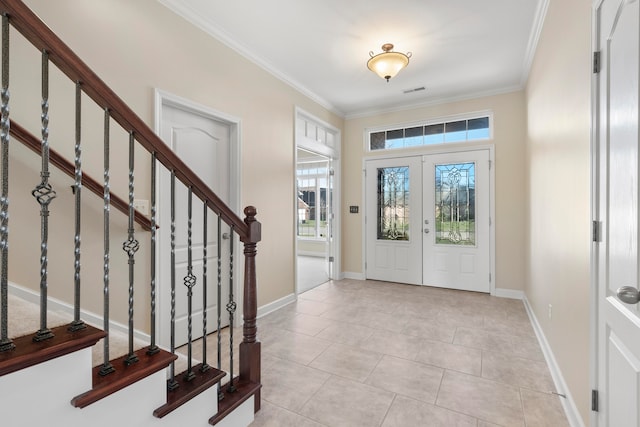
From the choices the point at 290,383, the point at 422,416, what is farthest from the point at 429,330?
the point at 290,383

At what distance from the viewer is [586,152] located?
62.1 inches

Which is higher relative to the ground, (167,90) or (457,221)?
(167,90)

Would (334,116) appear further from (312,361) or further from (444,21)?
(312,361)

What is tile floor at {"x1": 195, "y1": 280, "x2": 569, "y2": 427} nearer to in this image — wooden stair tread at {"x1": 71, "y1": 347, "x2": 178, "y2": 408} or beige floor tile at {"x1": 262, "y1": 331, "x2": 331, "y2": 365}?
beige floor tile at {"x1": 262, "y1": 331, "x2": 331, "y2": 365}

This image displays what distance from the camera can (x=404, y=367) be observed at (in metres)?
2.39

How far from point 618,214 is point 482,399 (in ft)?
4.79

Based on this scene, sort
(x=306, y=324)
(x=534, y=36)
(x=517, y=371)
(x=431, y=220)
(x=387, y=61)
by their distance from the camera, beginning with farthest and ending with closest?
(x=431, y=220) < (x=306, y=324) < (x=387, y=61) < (x=534, y=36) < (x=517, y=371)

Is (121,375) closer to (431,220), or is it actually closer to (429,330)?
(429,330)

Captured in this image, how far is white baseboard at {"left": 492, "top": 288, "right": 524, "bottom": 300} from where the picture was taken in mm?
4219

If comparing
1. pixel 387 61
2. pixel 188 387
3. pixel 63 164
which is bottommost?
pixel 188 387

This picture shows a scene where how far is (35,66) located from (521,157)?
5.09 metres

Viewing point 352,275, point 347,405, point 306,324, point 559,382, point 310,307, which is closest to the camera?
Result: point 347,405

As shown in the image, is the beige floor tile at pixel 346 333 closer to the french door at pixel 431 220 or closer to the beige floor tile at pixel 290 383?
the beige floor tile at pixel 290 383

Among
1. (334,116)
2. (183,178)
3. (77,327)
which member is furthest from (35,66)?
(334,116)
